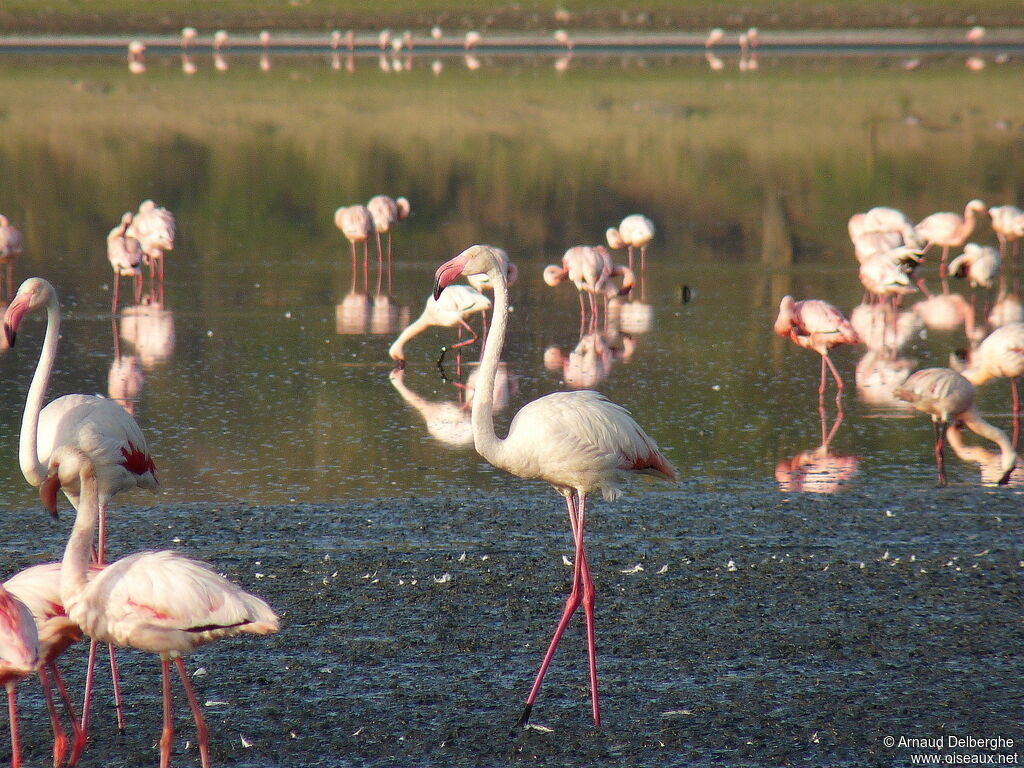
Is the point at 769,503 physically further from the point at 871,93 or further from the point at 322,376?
the point at 871,93

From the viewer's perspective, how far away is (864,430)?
811 centimetres

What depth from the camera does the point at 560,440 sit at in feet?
15.4

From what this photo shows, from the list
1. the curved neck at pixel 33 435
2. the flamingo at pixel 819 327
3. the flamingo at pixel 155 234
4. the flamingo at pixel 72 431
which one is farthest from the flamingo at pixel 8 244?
the curved neck at pixel 33 435

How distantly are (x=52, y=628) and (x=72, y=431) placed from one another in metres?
1.24

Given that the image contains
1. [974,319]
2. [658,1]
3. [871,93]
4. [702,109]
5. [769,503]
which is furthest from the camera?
[658,1]

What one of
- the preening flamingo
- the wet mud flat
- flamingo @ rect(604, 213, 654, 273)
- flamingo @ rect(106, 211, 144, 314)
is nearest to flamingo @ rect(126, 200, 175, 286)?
flamingo @ rect(106, 211, 144, 314)

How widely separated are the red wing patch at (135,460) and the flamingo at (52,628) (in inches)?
42.5

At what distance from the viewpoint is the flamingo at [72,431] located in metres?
4.87

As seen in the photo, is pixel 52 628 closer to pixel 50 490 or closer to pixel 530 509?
pixel 50 490

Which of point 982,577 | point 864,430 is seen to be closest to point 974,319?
point 864,430

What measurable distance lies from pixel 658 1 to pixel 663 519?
59337 mm

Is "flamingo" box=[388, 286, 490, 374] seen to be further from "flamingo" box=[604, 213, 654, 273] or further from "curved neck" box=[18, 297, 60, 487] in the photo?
"curved neck" box=[18, 297, 60, 487]

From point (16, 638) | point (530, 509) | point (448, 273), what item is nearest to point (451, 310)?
point (530, 509)

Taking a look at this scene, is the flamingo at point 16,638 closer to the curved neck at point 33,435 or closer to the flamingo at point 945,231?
the curved neck at point 33,435
